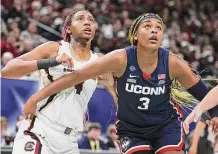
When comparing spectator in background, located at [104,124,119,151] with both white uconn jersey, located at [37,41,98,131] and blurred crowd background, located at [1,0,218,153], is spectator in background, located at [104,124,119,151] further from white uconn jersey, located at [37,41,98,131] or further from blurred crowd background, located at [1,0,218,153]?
white uconn jersey, located at [37,41,98,131]

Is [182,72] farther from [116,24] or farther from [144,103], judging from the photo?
[116,24]

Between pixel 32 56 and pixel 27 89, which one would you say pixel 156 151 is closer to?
pixel 32 56

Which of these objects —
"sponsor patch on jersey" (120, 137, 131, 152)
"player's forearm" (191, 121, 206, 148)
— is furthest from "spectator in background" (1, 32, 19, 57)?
"sponsor patch on jersey" (120, 137, 131, 152)

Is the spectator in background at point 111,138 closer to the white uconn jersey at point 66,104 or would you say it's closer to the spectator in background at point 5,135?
the spectator in background at point 5,135

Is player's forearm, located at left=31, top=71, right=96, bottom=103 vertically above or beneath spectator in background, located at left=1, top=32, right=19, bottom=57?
beneath

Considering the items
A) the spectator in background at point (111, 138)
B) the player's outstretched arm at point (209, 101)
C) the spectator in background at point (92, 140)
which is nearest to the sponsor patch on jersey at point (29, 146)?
the player's outstretched arm at point (209, 101)

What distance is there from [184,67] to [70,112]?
1.07m

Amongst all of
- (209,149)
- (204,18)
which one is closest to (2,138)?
(209,149)

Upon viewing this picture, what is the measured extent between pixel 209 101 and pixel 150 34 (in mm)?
757

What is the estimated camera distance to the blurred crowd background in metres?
12.7

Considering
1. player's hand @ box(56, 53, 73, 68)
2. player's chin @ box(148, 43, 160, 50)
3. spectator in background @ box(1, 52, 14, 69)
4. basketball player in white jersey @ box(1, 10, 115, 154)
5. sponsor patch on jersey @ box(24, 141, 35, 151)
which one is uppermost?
spectator in background @ box(1, 52, 14, 69)

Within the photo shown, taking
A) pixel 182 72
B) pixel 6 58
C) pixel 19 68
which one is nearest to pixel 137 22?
pixel 182 72

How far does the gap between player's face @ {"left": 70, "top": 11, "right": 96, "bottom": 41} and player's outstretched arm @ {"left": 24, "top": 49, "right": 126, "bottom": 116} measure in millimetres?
583

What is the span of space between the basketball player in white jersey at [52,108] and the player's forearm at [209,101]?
1133 mm
